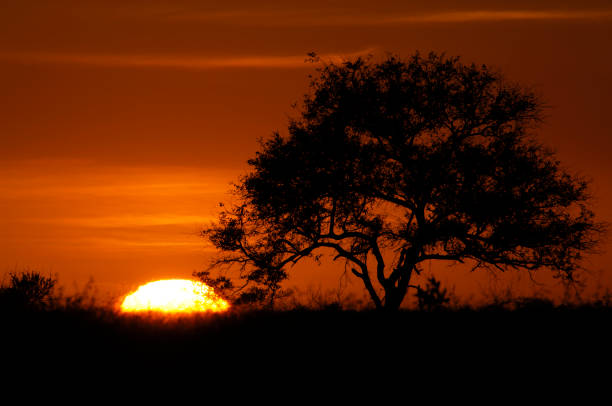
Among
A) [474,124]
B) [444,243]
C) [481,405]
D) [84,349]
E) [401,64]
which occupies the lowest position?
[481,405]

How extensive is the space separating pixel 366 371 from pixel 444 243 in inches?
680

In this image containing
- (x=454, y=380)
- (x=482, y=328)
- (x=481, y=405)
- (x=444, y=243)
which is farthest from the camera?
(x=444, y=243)

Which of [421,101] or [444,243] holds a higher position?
[421,101]

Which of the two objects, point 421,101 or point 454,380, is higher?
point 421,101

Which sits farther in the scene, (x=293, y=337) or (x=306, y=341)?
(x=293, y=337)

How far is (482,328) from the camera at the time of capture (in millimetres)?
16547

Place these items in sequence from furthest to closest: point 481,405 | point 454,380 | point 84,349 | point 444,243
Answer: point 444,243
point 84,349
point 454,380
point 481,405

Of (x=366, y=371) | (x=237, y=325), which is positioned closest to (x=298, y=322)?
(x=237, y=325)

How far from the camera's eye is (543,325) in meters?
17.1

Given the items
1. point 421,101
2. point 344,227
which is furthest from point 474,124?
point 344,227

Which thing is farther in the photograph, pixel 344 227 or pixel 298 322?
pixel 344 227

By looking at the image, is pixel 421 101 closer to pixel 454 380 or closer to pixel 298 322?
pixel 298 322

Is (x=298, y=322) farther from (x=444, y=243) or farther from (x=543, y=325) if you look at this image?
(x=444, y=243)

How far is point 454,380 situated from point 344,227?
Answer: 18407 mm
